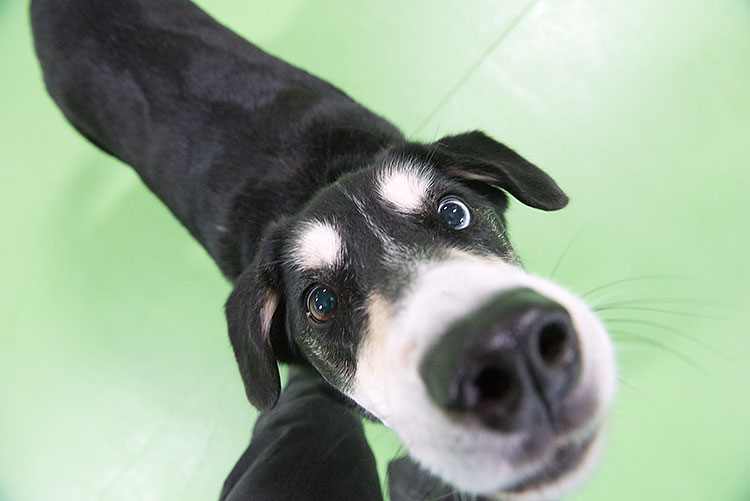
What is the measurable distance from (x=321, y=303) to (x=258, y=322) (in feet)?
0.89

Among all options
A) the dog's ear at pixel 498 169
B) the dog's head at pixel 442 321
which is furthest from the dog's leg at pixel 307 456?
the dog's ear at pixel 498 169

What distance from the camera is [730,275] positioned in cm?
272

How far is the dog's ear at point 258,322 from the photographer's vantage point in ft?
5.36

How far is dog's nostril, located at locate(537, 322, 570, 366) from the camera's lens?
0.94m

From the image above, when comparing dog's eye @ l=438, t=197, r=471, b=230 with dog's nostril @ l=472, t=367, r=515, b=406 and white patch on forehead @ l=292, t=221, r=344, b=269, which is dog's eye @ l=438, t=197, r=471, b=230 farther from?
dog's nostril @ l=472, t=367, r=515, b=406

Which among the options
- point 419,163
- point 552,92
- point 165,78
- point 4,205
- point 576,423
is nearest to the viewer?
point 576,423

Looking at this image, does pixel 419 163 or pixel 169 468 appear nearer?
pixel 419 163

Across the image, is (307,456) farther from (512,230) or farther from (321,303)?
(512,230)

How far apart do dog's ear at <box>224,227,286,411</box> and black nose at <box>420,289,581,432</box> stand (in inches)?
32.7

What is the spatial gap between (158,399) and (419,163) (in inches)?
94.6

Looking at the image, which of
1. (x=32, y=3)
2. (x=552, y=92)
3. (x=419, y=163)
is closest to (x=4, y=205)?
(x=32, y=3)

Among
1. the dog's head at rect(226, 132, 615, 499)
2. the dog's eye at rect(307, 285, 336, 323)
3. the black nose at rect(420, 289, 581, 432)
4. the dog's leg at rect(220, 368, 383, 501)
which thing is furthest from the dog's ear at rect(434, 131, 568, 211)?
the dog's leg at rect(220, 368, 383, 501)

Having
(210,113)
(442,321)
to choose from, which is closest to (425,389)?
(442,321)

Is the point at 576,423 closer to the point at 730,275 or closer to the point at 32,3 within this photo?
the point at 730,275
